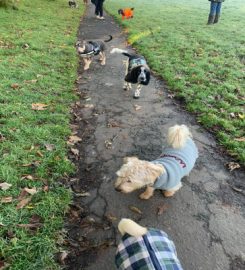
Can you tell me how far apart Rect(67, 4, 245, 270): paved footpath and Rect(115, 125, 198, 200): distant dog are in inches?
15.1

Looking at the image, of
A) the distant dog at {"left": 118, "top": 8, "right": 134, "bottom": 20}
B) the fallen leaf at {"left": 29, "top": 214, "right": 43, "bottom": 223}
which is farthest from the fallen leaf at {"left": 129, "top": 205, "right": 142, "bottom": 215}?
the distant dog at {"left": 118, "top": 8, "right": 134, "bottom": 20}

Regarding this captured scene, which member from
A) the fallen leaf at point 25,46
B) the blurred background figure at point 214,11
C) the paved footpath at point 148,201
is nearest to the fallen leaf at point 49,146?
the paved footpath at point 148,201

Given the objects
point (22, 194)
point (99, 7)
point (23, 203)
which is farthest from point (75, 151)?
point (99, 7)

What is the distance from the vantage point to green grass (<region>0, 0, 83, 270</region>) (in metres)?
3.51

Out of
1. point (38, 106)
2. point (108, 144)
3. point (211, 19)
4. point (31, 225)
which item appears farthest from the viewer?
point (211, 19)

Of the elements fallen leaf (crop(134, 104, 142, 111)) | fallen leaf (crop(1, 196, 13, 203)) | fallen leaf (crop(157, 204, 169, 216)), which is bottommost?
fallen leaf (crop(134, 104, 142, 111))

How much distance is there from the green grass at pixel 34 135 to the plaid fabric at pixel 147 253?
109cm

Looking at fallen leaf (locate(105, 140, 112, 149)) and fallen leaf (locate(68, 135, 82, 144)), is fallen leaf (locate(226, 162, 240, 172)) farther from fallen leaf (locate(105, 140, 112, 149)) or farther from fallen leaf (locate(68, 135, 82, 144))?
fallen leaf (locate(68, 135, 82, 144))

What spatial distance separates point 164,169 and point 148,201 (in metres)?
0.70

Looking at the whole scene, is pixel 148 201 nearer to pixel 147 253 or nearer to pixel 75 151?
pixel 75 151

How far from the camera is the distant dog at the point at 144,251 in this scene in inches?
96.9

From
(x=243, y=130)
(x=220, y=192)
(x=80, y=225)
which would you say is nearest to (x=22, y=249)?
(x=80, y=225)

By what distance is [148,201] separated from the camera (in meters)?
4.26

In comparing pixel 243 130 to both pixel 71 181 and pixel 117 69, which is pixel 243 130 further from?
pixel 117 69
